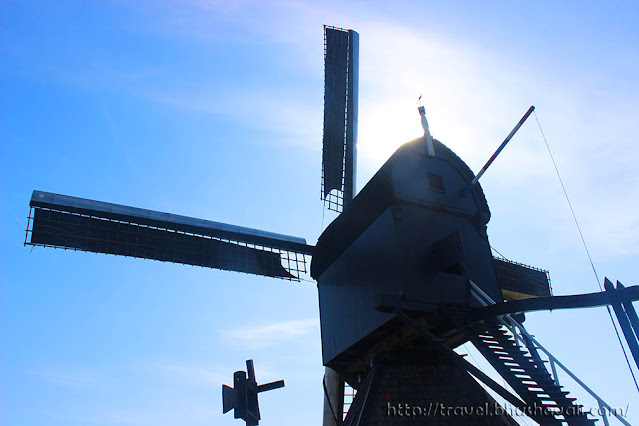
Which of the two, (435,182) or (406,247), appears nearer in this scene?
(406,247)

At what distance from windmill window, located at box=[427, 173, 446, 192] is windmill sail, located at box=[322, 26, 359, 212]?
310 inches

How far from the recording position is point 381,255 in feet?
47.8

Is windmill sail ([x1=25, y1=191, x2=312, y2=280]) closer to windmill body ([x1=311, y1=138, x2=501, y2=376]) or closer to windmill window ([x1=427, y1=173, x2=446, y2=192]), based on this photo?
windmill body ([x1=311, y1=138, x2=501, y2=376])

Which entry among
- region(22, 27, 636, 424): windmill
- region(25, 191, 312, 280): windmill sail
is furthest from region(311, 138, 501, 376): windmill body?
region(25, 191, 312, 280): windmill sail

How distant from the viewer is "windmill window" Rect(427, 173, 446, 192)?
50.4 ft

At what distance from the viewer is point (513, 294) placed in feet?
72.2

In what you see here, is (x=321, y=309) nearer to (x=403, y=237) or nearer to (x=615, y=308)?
(x=403, y=237)

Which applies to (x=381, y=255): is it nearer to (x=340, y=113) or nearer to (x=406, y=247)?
(x=406, y=247)

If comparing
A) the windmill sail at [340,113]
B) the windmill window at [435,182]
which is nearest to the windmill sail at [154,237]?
the windmill sail at [340,113]

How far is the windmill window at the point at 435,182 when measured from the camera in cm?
1535

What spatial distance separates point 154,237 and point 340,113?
11.1 m

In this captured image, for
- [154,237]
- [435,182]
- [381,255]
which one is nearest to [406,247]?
[381,255]

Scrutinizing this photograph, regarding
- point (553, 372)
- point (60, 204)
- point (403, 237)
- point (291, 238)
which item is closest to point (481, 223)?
point (403, 237)

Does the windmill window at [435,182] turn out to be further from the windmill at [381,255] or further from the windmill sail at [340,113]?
the windmill sail at [340,113]
